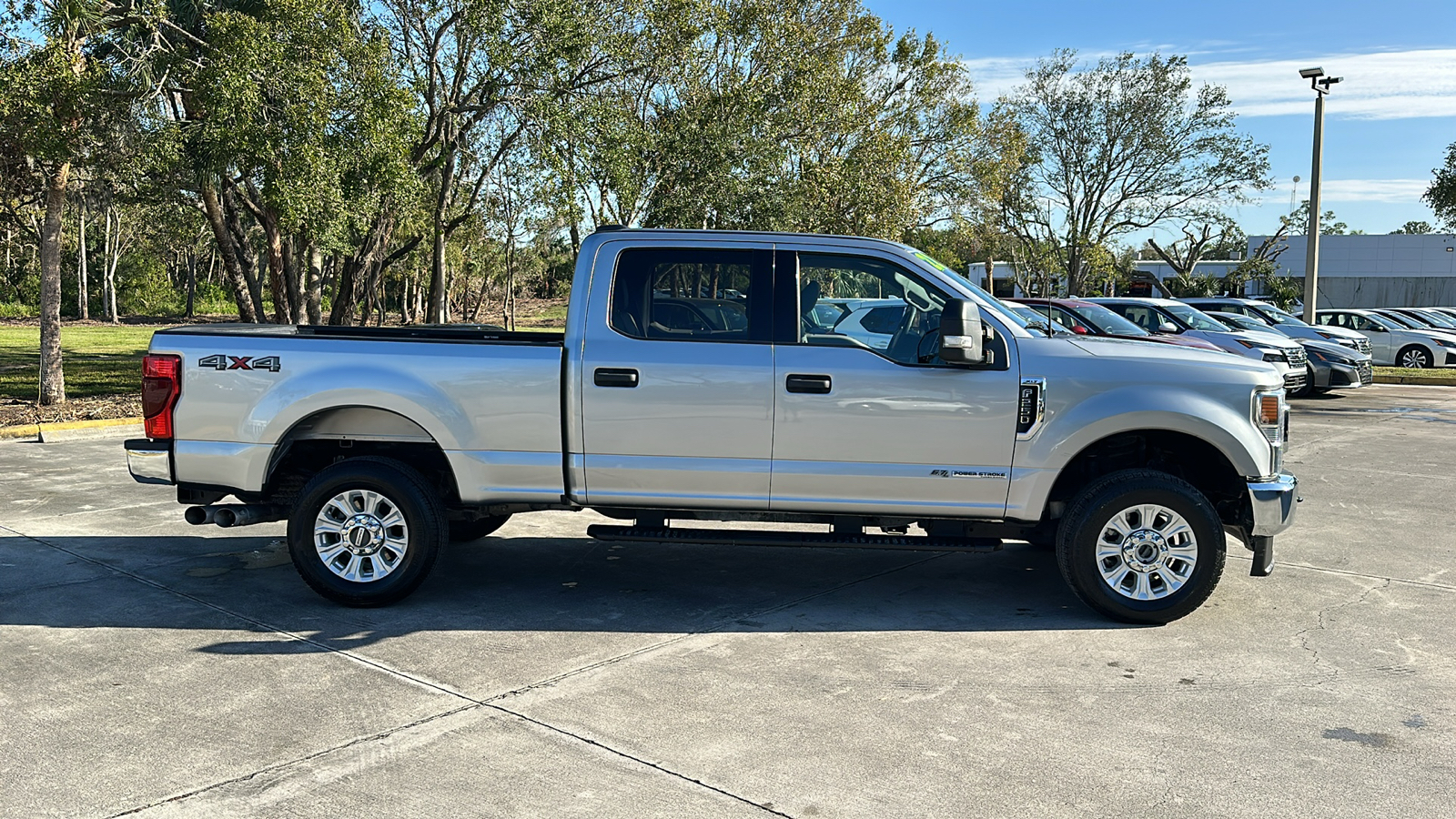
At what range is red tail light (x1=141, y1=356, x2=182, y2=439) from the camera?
19.5 feet

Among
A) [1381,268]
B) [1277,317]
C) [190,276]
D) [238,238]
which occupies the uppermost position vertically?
[1381,268]

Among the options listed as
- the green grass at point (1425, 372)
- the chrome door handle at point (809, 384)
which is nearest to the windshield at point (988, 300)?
the chrome door handle at point (809, 384)

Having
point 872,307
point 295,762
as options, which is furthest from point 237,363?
point 872,307

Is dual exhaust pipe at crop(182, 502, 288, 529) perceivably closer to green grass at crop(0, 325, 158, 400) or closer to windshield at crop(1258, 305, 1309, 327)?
green grass at crop(0, 325, 158, 400)

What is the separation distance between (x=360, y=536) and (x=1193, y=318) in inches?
608

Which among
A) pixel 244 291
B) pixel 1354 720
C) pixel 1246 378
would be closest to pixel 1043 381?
pixel 1246 378

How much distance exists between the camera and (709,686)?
488 cm

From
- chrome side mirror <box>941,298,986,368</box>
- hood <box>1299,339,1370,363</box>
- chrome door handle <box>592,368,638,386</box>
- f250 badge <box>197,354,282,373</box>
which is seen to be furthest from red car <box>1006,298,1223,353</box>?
f250 badge <box>197,354,282,373</box>

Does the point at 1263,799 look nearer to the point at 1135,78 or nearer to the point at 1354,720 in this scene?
the point at 1354,720

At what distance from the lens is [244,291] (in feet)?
63.1

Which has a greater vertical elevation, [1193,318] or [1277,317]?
[1277,317]

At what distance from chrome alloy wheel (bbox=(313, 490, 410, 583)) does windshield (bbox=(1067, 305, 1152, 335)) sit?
11.2 meters

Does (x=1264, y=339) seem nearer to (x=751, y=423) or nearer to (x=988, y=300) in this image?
(x=988, y=300)

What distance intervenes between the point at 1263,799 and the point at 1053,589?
2.82 m
